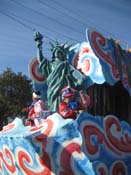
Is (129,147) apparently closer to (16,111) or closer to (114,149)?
(114,149)

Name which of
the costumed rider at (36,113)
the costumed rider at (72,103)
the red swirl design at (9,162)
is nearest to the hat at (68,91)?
the costumed rider at (72,103)

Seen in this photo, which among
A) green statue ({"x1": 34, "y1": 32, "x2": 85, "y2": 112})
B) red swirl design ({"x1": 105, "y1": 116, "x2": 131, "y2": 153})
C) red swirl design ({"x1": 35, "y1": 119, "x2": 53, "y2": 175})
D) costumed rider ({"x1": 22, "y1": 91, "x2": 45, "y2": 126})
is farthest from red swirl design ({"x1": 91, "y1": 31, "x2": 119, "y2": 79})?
red swirl design ({"x1": 35, "y1": 119, "x2": 53, "y2": 175})

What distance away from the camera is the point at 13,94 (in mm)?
38531

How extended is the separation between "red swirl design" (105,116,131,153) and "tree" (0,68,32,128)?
1096 inches

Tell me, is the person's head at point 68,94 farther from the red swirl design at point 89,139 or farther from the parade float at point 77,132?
the red swirl design at point 89,139

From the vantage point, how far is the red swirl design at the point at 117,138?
31.5 ft

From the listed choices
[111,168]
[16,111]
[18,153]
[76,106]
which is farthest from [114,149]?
[16,111]

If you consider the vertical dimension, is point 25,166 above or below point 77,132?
below

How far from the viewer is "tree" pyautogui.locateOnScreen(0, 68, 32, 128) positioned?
1485 inches

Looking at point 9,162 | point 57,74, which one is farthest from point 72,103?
point 9,162

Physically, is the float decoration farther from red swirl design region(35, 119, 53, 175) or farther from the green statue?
the green statue

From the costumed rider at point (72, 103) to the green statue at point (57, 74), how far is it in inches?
17.8

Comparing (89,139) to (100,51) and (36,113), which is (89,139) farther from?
(100,51)

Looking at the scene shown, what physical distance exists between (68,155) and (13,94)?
29812 millimetres
